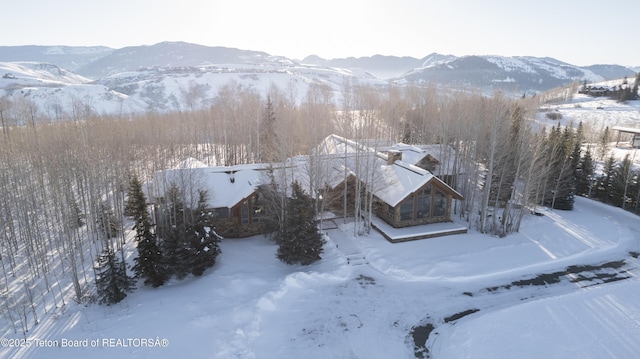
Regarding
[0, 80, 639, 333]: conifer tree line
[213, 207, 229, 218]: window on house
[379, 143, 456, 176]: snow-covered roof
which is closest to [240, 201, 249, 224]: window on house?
[213, 207, 229, 218]: window on house

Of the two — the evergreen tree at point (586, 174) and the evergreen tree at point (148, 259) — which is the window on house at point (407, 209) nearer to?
the evergreen tree at point (148, 259)

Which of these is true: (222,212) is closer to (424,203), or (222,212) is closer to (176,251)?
(176,251)

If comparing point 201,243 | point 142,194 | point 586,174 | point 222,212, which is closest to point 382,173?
point 222,212

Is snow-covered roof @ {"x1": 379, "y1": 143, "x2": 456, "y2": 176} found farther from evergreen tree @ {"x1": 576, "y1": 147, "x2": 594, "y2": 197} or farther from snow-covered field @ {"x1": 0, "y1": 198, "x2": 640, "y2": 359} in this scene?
evergreen tree @ {"x1": 576, "y1": 147, "x2": 594, "y2": 197}

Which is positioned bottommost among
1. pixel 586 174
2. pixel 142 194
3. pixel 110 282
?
pixel 110 282

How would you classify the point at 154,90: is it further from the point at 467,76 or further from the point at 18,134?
the point at 467,76
